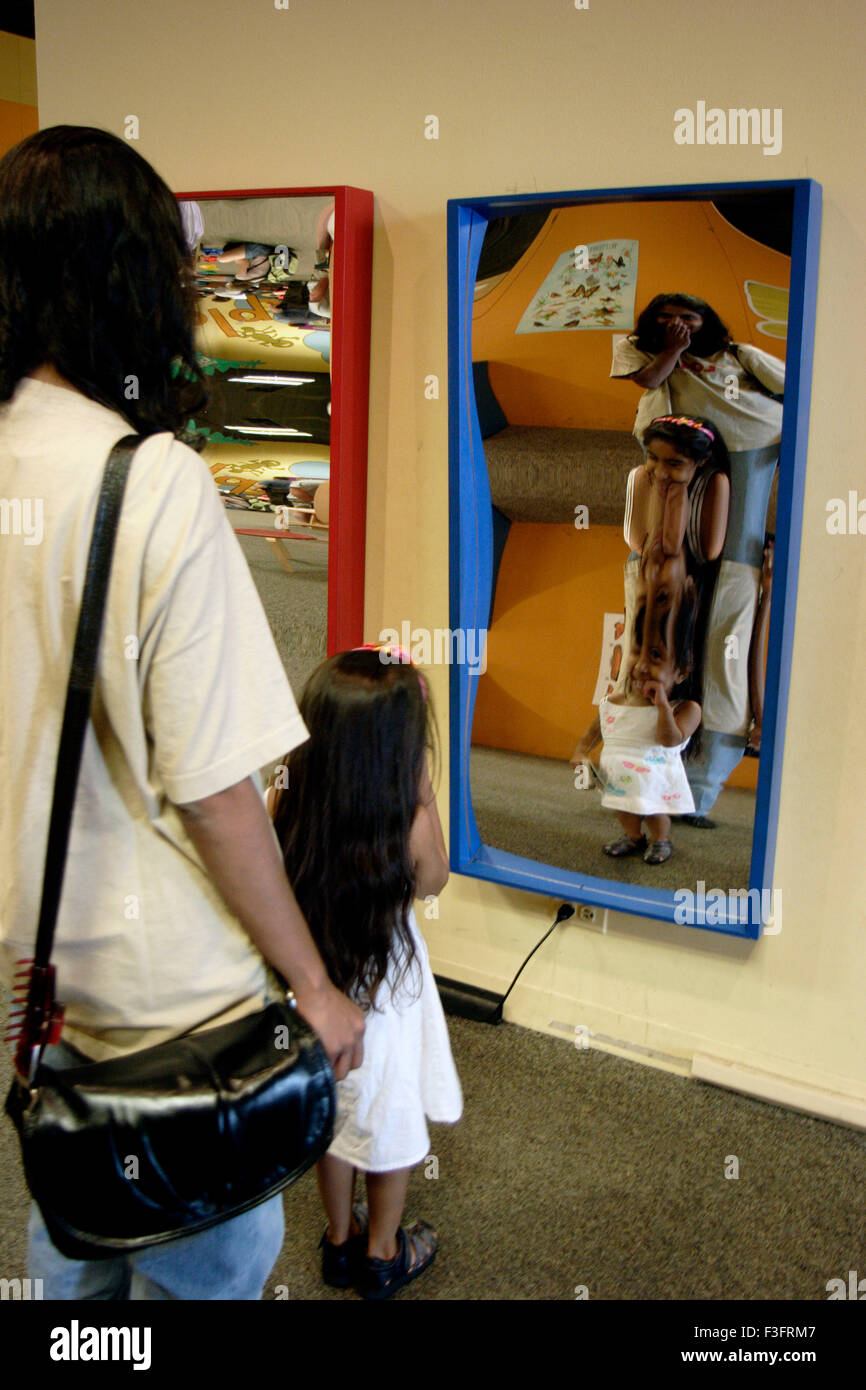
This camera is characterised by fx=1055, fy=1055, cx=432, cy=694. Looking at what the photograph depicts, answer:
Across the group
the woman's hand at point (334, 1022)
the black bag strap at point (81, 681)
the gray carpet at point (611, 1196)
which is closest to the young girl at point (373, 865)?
the gray carpet at point (611, 1196)

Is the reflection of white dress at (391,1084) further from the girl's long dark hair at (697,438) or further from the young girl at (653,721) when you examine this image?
the girl's long dark hair at (697,438)

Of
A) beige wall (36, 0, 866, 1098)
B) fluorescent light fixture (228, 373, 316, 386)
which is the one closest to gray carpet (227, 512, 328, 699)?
beige wall (36, 0, 866, 1098)

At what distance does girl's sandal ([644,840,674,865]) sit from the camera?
6.61ft

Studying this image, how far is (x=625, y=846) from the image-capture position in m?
2.06

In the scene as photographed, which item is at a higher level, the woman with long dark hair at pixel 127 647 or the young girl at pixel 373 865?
the woman with long dark hair at pixel 127 647

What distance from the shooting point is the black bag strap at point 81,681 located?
28.9 inches

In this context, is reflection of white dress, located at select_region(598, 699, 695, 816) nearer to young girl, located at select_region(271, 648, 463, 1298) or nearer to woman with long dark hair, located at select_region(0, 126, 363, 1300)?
young girl, located at select_region(271, 648, 463, 1298)

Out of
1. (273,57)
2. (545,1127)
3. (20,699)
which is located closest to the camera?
(20,699)

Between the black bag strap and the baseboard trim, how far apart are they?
1.64 metres

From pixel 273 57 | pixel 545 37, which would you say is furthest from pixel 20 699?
pixel 273 57

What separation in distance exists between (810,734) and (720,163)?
0.99 m

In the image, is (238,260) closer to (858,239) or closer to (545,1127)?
(858,239)

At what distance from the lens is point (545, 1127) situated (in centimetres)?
197
